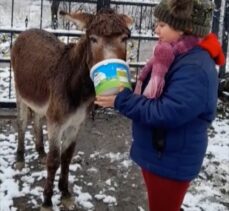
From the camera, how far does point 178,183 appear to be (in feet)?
8.93

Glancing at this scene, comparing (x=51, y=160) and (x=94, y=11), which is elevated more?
(x=94, y=11)

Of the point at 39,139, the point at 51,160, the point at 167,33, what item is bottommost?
the point at 39,139

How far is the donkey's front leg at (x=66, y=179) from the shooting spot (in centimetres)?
427

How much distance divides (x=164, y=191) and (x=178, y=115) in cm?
56

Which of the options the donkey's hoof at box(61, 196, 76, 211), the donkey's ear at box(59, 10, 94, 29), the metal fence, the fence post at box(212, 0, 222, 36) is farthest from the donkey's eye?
the fence post at box(212, 0, 222, 36)

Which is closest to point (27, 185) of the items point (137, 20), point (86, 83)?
point (86, 83)

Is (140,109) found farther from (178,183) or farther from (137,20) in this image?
(137,20)

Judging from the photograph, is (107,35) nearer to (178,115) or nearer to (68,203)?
(178,115)

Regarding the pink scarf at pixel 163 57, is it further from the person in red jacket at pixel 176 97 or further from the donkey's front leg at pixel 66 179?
the donkey's front leg at pixel 66 179

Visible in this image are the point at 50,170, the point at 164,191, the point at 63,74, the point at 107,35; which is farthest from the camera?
the point at 50,170

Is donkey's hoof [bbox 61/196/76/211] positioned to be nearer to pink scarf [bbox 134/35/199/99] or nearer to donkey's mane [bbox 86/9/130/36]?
donkey's mane [bbox 86/9/130/36]

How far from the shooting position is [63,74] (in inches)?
157

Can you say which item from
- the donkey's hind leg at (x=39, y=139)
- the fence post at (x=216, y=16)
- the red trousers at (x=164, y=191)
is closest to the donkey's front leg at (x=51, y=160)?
the donkey's hind leg at (x=39, y=139)

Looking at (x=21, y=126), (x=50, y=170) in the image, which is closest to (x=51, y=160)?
(x=50, y=170)
